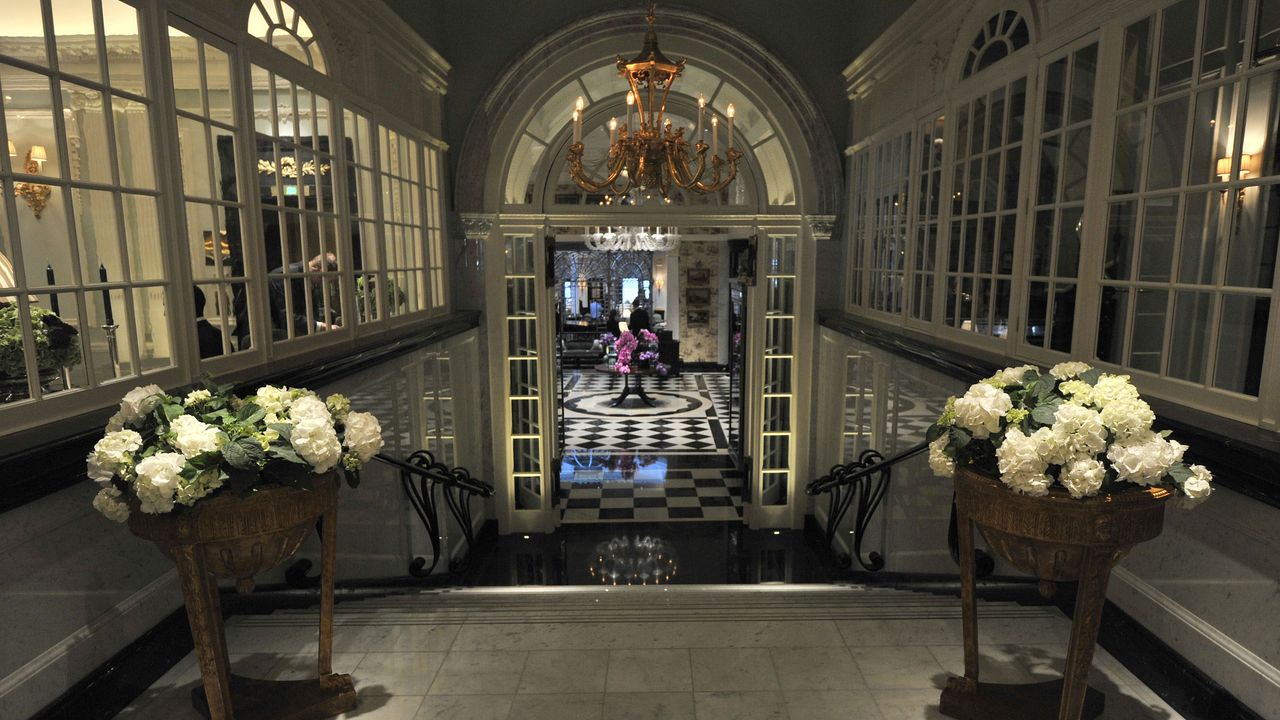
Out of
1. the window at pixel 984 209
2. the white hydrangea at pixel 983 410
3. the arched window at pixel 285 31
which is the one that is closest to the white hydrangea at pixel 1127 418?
the white hydrangea at pixel 983 410

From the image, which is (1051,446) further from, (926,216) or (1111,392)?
(926,216)

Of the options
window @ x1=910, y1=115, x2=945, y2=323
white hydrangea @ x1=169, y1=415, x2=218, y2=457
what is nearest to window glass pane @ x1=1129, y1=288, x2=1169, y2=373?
window @ x1=910, y1=115, x2=945, y2=323

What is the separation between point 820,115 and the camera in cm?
621

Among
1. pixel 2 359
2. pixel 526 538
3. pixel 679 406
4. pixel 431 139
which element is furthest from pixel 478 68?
pixel 679 406

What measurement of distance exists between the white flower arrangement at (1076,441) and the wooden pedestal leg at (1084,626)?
0.23m

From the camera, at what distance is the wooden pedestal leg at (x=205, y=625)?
6.31ft

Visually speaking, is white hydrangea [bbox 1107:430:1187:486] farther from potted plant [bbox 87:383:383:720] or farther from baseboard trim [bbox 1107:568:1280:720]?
potted plant [bbox 87:383:383:720]

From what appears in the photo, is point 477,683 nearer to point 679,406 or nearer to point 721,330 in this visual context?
point 679,406

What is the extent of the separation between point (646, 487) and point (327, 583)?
5.81 metres

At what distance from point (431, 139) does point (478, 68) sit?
908 millimetres

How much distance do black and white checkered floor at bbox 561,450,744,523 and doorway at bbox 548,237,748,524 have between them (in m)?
0.01

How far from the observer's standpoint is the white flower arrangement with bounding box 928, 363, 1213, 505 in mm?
1785

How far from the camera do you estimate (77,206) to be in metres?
2.31

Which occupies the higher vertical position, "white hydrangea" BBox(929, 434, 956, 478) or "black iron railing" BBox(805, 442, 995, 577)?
"white hydrangea" BBox(929, 434, 956, 478)
